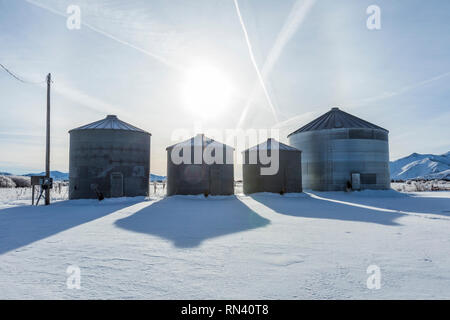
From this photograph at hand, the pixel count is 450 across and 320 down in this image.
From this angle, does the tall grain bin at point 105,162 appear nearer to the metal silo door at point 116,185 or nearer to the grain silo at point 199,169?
the metal silo door at point 116,185

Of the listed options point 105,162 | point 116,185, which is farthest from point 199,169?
point 105,162

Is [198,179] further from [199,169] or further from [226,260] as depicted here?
[226,260]

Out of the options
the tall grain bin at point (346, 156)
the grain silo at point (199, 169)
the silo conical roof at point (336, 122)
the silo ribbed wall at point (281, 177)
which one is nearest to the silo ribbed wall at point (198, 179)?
the grain silo at point (199, 169)

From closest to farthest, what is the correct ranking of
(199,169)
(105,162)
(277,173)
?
1. (105,162)
2. (199,169)
3. (277,173)

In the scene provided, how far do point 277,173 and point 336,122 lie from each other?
969cm

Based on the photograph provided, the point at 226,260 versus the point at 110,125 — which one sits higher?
the point at 110,125

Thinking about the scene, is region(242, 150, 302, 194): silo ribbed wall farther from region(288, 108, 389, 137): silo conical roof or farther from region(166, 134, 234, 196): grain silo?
region(288, 108, 389, 137): silo conical roof

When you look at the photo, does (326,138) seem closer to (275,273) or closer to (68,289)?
(275,273)

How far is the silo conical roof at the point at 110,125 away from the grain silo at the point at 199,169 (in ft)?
13.3

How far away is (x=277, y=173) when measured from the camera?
84.6 feet

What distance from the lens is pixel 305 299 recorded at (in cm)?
390
